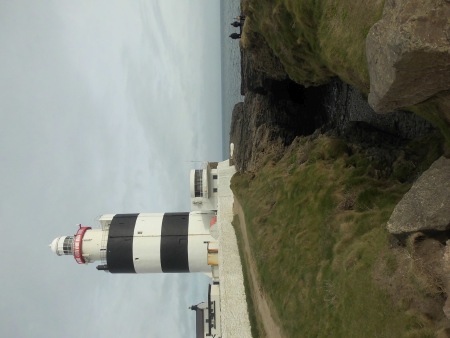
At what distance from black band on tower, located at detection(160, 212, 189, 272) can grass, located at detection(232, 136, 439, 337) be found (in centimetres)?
1299

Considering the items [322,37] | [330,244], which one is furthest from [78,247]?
[322,37]

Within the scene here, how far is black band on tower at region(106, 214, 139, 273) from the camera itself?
29578 mm

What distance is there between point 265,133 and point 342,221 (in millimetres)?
10456

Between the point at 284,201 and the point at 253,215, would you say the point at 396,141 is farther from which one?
the point at 253,215

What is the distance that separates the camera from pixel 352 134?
48.3ft

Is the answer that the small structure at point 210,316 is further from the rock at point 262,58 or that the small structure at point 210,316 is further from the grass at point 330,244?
the rock at point 262,58

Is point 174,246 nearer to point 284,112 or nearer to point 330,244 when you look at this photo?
point 284,112

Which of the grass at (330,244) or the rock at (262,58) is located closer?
the grass at (330,244)

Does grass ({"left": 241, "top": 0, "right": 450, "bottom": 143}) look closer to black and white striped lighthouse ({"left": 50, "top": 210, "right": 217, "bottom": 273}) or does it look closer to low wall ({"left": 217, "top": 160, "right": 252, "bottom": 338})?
low wall ({"left": 217, "top": 160, "right": 252, "bottom": 338})

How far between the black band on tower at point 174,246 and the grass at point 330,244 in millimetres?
12988

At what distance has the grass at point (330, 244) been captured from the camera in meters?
8.23

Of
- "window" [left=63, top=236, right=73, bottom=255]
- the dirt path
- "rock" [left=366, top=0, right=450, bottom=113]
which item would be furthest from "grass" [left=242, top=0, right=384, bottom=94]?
"window" [left=63, top=236, right=73, bottom=255]

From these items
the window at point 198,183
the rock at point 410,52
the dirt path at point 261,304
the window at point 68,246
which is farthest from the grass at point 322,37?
the window at point 68,246

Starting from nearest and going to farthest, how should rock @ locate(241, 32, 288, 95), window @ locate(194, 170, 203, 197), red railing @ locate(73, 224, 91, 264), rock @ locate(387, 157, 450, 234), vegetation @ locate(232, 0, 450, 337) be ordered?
rock @ locate(387, 157, 450, 234)
vegetation @ locate(232, 0, 450, 337)
rock @ locate(241, 32, 288, 95)
window @ locate(194, 170, 203, 197)
red railing @ locate(73, 224, 91, 264)
